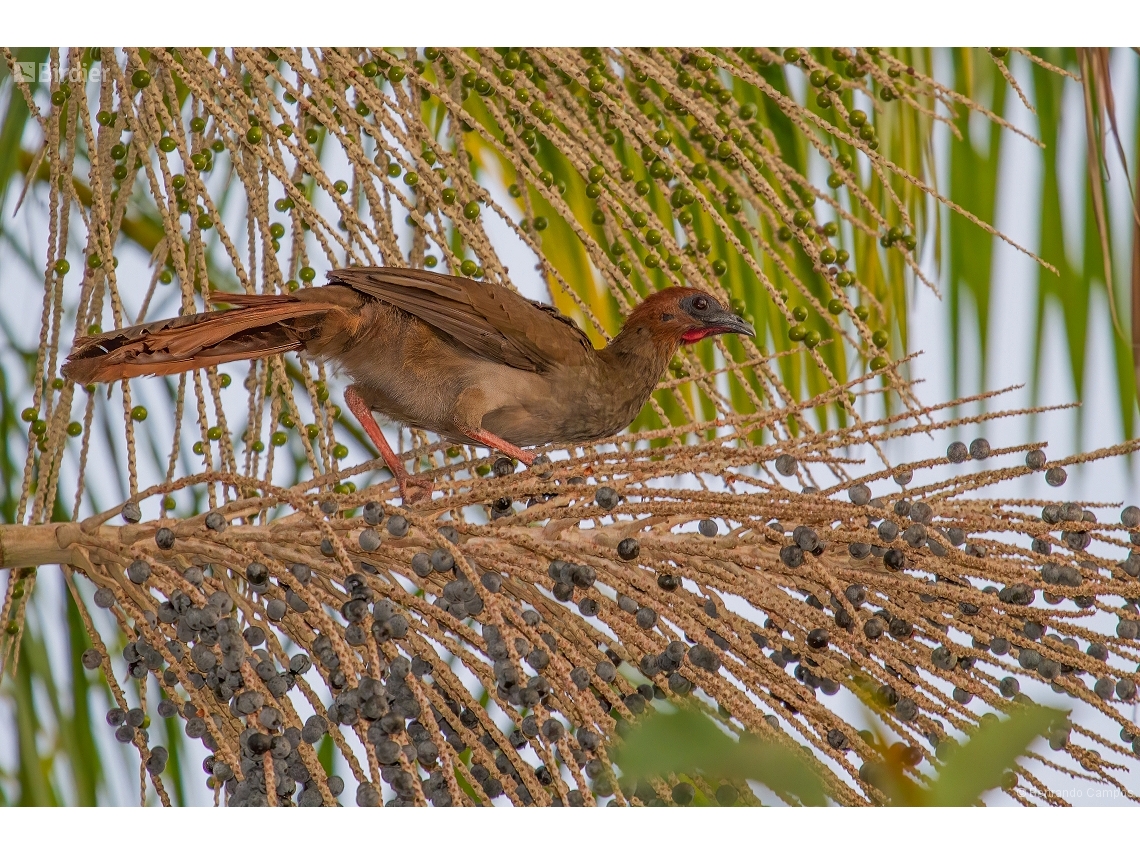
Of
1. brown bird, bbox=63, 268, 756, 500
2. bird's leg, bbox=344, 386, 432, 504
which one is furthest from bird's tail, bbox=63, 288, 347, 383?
bird's leg, bbox=344, 386, 432, 504

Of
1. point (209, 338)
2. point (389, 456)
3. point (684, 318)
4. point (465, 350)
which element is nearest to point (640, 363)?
point (684, 318)

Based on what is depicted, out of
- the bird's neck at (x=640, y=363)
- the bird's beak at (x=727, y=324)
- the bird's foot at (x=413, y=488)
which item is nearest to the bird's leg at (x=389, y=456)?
the bird's foot at (x=413, y=488)

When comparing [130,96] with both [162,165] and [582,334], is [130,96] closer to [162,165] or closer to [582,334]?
[162,165]

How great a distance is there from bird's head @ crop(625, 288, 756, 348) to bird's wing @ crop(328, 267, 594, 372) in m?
0.09

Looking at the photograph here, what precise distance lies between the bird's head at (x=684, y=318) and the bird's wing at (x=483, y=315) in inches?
3.5

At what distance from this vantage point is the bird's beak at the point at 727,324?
1471mm

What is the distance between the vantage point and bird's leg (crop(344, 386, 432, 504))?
1.28m

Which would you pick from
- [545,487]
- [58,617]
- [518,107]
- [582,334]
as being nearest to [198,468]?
[58,617]

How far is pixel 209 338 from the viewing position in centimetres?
119

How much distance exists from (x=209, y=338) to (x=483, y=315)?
324mm

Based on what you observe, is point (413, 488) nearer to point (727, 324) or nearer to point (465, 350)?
Result: point (465, 350)

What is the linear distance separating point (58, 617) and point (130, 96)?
89 centimetres

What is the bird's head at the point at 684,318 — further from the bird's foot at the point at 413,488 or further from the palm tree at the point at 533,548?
the bird's foot at the point at 413,488

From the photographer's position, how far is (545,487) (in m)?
0.98
